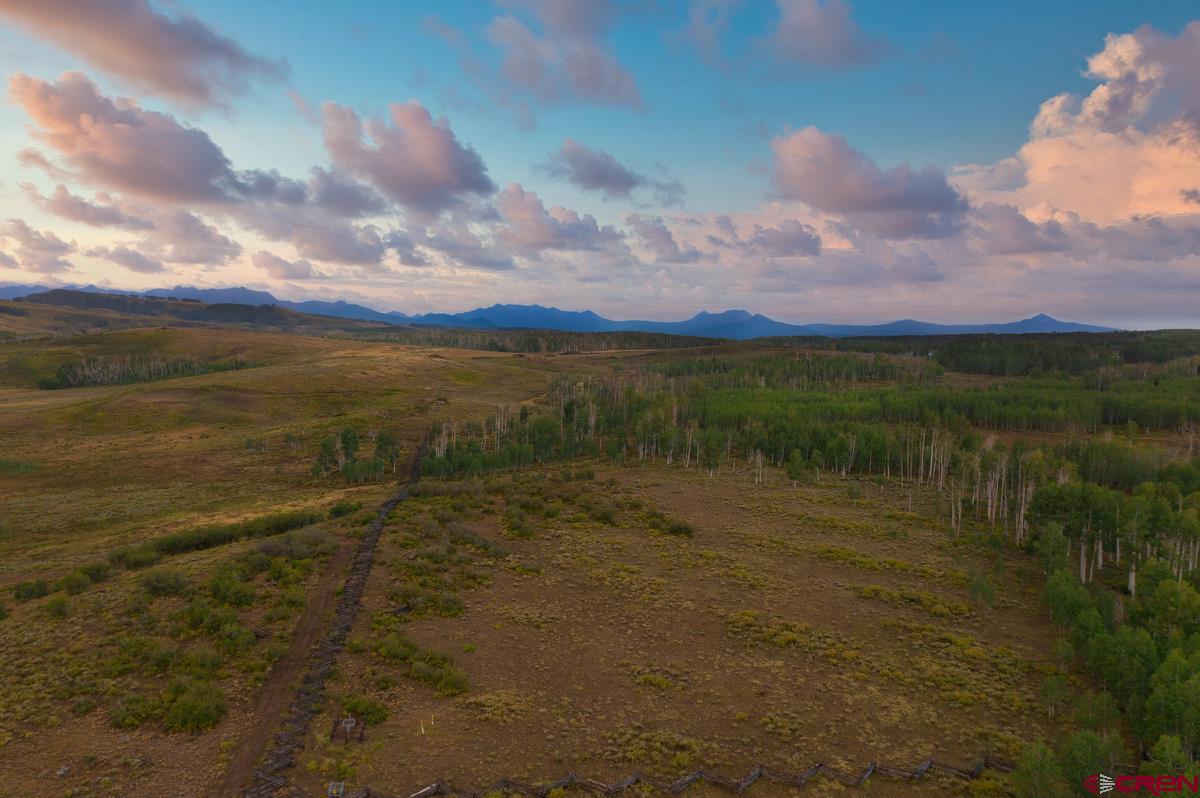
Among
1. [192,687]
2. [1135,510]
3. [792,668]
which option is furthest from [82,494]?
[1135,510]

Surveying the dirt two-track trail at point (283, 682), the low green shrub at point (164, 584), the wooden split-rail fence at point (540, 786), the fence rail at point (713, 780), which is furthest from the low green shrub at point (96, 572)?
the fence rail at point (713, 780)

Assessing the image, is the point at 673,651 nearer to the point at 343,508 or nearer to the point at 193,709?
the point at 193,709

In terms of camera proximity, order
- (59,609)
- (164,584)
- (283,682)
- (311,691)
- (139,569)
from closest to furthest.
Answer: (311,691) < (283,682) < (59,609) < (164,584) < (139,569)

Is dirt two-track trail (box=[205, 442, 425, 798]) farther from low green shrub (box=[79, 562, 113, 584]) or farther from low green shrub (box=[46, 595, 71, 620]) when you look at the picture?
low green shrub (box=[79, 562, 113, 584])

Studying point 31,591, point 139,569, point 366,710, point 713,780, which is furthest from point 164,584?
point 713,780

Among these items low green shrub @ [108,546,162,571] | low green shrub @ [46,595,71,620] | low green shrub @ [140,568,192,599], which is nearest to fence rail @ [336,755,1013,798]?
low green shrub @ [140,568,192,599]

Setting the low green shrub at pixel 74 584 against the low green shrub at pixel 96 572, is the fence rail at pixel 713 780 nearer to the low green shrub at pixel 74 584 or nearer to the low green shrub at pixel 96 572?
the low green shrub at pixel 74 584

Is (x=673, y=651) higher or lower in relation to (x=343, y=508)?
lower

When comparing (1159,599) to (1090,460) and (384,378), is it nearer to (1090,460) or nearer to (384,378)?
(1090,460)
